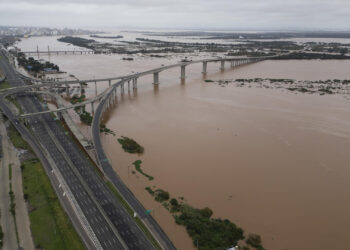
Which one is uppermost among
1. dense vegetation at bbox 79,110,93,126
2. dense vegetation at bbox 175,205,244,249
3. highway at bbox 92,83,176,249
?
dense vegetation at bbox 79,110,93,126

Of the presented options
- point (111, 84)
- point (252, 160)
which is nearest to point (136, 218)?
point (252, 160)

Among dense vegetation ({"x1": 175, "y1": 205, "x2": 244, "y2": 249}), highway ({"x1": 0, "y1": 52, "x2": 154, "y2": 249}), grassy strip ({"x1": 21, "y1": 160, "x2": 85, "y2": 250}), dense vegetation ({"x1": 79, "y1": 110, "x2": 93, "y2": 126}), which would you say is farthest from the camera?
dense vegetation ({"x1": 79, "y1": 110, "x2": 93, "y2": 126})

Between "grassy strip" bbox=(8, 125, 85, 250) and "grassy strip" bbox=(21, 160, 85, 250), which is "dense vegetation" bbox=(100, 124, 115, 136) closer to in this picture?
"grassy strip" bbox=(8, 125, 85, 250)

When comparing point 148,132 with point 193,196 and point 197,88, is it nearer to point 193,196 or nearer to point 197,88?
point 193,196

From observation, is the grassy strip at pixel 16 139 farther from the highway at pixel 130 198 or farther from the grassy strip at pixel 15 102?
the grassy strip at pixel 15 102

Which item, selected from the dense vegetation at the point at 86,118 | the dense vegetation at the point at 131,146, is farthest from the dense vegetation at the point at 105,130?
the dense vegetation at the point at 131,146

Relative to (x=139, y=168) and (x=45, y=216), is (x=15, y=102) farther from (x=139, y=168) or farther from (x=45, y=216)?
(x=45, y=216)

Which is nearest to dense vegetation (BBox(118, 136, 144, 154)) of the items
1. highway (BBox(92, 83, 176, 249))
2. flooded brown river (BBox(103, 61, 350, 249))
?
flooded brown river (BBox(103, 61, 350, 249))
